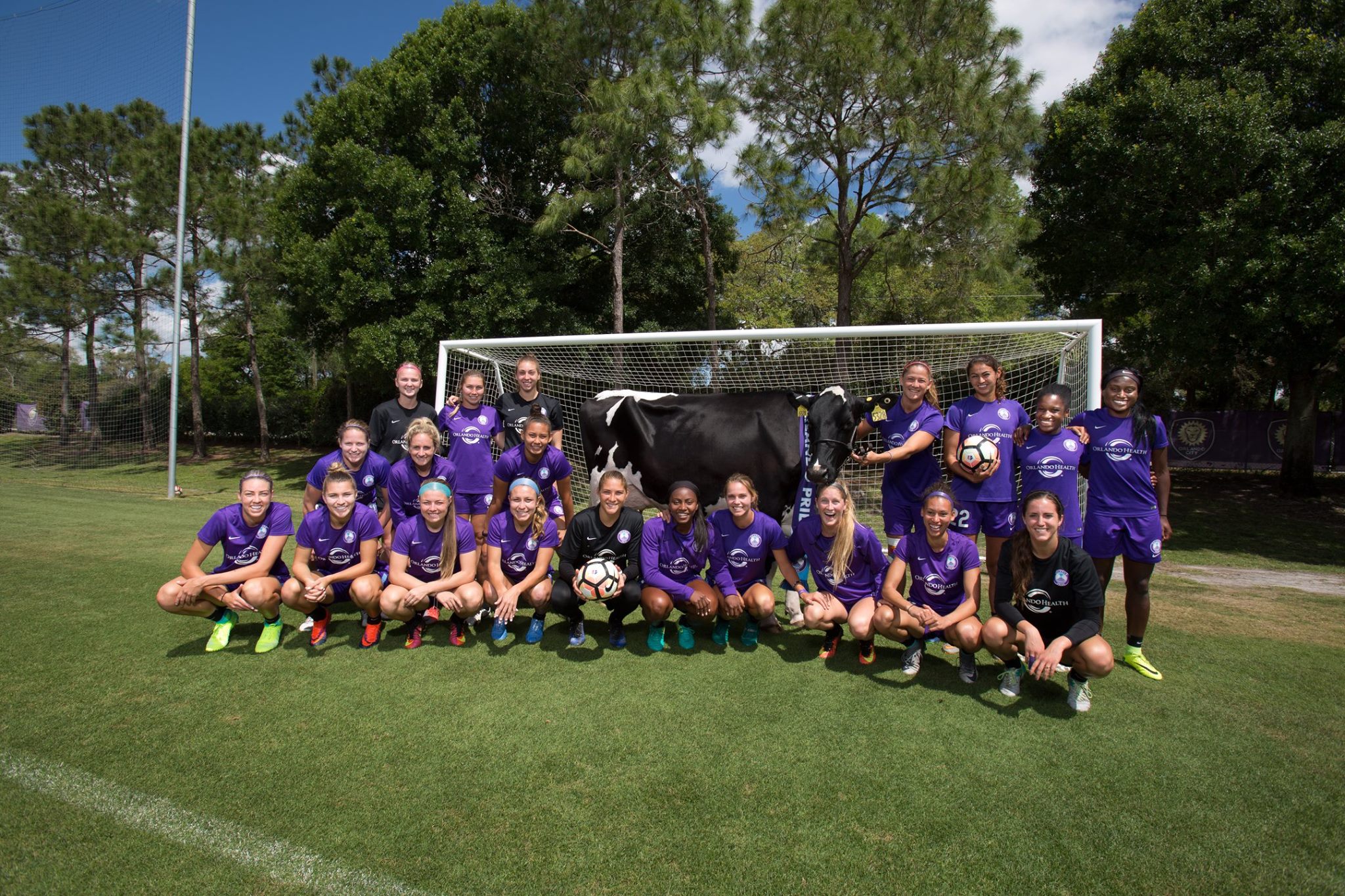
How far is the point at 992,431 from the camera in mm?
4121

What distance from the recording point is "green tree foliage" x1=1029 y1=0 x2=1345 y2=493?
9258 millimetres

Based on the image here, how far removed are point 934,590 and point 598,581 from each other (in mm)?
1830

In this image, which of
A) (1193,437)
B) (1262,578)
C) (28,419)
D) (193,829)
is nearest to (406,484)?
(193,829)

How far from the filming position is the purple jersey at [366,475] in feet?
14.5

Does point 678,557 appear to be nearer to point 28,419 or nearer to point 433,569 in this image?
point 433,569

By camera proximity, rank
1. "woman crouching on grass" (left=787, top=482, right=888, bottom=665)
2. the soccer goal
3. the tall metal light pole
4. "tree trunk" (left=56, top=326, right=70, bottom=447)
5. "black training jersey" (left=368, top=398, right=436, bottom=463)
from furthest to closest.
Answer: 1. "tree trunk" (left=56, top=326, right=70, bottom=447)
2. the tall metal light pole
3. the soccer goal
4. "black training jersey" (left=368, top=398, right=436, bottom=463)
5. "woman crouching on grass" (left=787, top=482, right=888, bottom=665)

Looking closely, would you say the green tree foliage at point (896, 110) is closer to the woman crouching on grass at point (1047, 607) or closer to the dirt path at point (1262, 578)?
the dirt path at point (1262, 578)

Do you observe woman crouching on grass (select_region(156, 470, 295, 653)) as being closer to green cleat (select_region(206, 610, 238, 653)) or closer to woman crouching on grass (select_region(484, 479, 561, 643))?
green cleat (select_region(206, 610, 238, 653))

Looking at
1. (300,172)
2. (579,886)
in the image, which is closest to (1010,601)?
(579,886)

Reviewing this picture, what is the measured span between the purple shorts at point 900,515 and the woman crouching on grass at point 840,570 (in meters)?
0.50

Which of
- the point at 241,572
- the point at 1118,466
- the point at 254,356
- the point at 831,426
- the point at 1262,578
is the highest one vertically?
the point at 254,356

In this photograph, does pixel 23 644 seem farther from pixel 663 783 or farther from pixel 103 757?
pixel 663 783

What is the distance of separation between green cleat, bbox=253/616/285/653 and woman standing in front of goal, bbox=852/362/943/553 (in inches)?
144

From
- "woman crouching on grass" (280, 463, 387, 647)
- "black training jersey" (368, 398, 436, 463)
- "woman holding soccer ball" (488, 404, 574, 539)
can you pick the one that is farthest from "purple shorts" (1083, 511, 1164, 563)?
"black training jersey" (368, 398, 436, 463)
